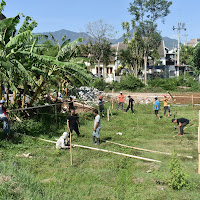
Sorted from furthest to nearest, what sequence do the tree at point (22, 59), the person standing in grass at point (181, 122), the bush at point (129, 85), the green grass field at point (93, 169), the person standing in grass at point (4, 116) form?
the bush at point (129, 85), the person standing in grass at point (181, 122), the tree at point (22, 59), the person standing in grass at point (4, 116), the green grass field at point (93, 169)

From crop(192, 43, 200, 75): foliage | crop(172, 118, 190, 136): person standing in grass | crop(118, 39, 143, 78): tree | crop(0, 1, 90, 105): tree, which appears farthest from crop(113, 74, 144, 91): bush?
crop(172, 118, 190, 136): person standing in grass

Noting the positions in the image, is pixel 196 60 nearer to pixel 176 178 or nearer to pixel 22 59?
pixel 22 59

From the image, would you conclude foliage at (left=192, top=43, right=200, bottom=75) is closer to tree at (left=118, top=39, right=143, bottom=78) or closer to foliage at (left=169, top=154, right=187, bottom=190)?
tree at (left=118, top=39, right=143, bottom=78)

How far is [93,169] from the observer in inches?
332

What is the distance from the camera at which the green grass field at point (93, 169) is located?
262 inches

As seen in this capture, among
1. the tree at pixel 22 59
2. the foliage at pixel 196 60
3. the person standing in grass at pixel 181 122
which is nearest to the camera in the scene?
the tree at pixel 22 59

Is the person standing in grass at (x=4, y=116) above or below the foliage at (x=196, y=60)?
below

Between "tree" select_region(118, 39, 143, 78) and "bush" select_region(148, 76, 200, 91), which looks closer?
"bush" select_region(148, 76, 200, 91)

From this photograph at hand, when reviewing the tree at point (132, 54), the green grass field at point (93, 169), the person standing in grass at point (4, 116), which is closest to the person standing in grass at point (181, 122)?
the green grass field at point (93, 169)

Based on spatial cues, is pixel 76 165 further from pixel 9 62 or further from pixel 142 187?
pixel 9 62

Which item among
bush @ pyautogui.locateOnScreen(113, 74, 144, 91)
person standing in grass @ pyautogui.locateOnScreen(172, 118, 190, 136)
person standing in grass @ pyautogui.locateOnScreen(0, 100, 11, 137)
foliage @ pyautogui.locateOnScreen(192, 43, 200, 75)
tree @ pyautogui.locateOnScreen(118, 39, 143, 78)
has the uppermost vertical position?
tree @ pyautogui.locateOnScreen(118, 39, 143, 78)

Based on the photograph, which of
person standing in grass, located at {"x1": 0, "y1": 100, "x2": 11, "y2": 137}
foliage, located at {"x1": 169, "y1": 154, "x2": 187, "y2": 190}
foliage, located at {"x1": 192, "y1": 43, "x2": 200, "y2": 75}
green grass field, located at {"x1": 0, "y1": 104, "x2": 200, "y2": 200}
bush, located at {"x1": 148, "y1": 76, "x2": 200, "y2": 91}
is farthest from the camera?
bush, located at {"x1": 148, "y1": 76, "x2": 200, "y2": 91}

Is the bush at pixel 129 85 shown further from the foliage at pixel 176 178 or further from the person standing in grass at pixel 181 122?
the foliage at pixel 176 178

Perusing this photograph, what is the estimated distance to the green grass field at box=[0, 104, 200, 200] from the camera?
21.8 feet
